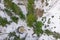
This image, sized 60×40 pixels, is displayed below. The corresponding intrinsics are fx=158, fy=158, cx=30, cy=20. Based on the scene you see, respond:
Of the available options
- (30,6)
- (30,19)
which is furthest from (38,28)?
(30,6)

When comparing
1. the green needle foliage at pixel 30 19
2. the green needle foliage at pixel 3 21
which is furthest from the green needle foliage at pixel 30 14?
the green needle foliage at pixel 3 21

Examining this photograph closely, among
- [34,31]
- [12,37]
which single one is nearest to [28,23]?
[34,31]

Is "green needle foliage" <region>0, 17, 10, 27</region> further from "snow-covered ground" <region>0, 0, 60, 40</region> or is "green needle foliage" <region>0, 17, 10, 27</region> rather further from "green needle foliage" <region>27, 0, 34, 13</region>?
"green needle foliage" <region>27, 0, 34, 13</region>

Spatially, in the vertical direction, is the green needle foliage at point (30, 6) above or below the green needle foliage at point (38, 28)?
above

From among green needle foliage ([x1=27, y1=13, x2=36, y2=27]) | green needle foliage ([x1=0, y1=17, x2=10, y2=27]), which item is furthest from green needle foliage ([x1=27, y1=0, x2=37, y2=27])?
green needle foliage ([x1=0, y1=17, x2=10, y2=27])

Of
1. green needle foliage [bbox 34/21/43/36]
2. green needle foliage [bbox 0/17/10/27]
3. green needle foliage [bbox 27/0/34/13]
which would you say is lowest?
green needle foliage [bbox 34/21/43/36]

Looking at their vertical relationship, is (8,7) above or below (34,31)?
above

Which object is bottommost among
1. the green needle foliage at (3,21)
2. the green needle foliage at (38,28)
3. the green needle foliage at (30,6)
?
the green needle foliage at (38,28)

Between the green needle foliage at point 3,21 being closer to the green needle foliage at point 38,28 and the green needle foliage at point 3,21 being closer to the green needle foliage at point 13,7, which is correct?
the green needle foliage at point 13,7

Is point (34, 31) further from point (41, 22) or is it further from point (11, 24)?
point (11, 24)

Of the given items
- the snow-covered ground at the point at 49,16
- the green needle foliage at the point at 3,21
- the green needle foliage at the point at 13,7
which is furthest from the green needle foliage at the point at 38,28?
the green needle foliage at the point at 3,21

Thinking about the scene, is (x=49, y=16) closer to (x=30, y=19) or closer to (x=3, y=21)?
(x=30, y=19)
